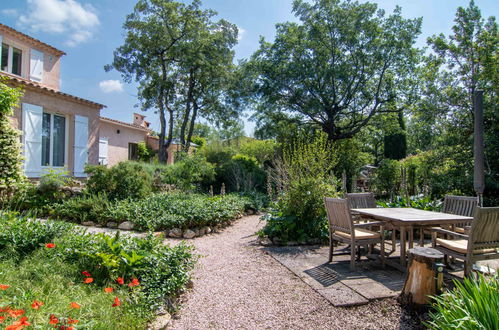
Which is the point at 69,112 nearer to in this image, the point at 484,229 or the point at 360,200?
the point at 360,200

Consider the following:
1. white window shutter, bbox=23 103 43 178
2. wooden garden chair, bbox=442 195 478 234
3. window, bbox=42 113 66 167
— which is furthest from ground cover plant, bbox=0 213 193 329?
window, bbox=42 113 66 167

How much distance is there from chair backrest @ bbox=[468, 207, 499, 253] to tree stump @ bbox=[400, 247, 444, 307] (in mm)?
727

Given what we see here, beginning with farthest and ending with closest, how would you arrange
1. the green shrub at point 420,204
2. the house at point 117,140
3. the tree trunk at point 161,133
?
1. the tree trunk at point 161,133
2. the house at point 117,140
3. the green shrub at point 420,204

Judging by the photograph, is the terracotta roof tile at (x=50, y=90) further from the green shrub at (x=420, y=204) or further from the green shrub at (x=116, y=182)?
the green shrub at (x=420, y=204)

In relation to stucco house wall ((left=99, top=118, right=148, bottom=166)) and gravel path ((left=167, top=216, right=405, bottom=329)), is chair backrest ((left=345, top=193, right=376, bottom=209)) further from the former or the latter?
stucco house wall ((left=99, top=118, right=148, bottom=166))

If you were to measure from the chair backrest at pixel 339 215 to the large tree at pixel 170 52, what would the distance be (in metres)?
12.6

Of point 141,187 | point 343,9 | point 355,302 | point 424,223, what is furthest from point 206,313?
point 343,9

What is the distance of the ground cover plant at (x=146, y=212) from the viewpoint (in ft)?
20.0

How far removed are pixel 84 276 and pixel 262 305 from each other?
1.83 metres

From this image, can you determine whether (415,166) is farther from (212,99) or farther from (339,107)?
(212,99)

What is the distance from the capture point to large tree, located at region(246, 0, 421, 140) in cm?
1282

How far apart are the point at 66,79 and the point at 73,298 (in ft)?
38.5

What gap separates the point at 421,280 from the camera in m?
2.88

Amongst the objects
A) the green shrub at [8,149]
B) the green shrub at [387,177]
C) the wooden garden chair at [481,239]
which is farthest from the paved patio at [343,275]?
the green shrub at [387,177]
